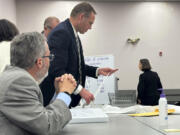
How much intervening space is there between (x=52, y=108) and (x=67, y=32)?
952mm

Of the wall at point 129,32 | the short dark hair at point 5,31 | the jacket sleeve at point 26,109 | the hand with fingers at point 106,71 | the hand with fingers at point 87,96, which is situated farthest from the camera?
the wall at point 129,32

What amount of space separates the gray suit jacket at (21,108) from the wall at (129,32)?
4760 millimetres

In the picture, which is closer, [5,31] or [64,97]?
[64,97]

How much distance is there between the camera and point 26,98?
0.99 metres

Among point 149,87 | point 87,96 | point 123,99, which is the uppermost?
point 87,96

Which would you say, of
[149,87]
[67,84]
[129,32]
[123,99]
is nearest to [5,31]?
[67,84]

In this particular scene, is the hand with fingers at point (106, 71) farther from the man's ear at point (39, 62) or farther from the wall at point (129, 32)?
the wall at point (129, 32)

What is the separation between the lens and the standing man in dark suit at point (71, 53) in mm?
1804

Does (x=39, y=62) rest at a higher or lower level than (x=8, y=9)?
lower

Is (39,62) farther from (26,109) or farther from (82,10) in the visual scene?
(82,10)

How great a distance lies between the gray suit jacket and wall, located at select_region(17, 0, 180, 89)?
187 inches

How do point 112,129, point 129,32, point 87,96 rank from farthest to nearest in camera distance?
point 129,32, point 87,96, point 112,129

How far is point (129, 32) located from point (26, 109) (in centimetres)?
508

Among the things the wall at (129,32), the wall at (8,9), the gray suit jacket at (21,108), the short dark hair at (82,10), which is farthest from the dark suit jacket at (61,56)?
the wall at (129,32)
